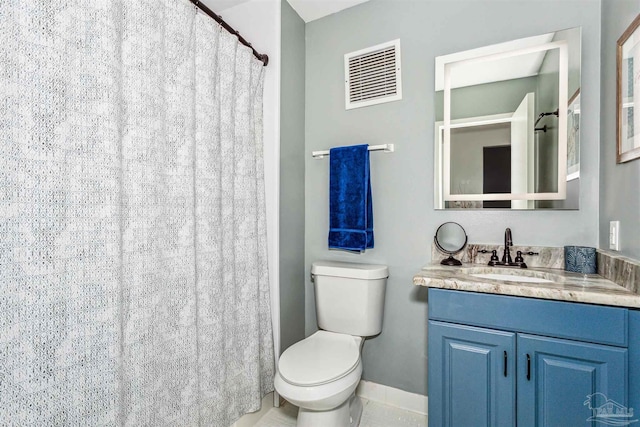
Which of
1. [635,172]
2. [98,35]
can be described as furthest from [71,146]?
[635,172]

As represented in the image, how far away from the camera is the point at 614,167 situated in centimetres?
128

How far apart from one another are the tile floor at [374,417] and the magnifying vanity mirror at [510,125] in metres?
1.22

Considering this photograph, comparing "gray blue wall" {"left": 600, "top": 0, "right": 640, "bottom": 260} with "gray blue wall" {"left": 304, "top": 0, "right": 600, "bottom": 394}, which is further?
"gray blue wall" {"left": 304, "top": 0, "right": 600, "bottom": 394}

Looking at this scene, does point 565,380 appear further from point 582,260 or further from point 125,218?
point 125,218

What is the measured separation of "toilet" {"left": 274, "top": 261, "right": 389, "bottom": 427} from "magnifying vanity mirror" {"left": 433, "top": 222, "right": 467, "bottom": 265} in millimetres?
347

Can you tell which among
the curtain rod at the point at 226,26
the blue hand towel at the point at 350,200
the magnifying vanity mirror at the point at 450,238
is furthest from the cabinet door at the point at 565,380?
the curtain rod at the point at 226,26

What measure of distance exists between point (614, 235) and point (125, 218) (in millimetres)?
1925

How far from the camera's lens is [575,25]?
1468mm

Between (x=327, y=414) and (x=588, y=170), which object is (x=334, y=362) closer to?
(x=327, y=414)

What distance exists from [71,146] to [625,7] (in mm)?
2063

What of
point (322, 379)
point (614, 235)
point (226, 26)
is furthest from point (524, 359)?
point (226, 26)

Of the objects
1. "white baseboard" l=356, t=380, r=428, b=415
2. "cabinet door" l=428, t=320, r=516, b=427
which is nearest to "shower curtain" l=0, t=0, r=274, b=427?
"white baseboard" l=356, t=380, r=428, b=415

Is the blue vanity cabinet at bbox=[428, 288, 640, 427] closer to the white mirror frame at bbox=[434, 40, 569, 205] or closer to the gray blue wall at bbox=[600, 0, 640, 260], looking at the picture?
the gray blue wall at bbox=[600, 0, 640, 260]

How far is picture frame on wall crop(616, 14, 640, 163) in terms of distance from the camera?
110 cm
